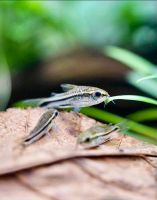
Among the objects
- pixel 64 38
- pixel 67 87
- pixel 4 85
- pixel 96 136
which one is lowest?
pixel 96 136

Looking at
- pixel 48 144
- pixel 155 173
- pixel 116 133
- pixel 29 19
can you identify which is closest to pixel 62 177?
pixel 48 144

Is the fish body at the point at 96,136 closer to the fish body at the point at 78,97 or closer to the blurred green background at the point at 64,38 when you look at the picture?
the fish body at the point at 78,97

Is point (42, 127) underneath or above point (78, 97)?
underneath

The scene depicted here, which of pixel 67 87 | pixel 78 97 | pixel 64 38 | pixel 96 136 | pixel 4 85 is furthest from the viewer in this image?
pixel 64 38

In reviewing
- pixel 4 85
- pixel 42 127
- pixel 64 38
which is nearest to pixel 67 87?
pixel 42 127

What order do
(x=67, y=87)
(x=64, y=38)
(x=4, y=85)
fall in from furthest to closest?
(x=64, y=38), (x=4, y=85), (x=67, y=87)

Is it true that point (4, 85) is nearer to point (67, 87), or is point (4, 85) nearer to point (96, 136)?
point (67, 87)

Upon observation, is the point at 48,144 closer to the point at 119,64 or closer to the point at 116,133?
the point at 116,133

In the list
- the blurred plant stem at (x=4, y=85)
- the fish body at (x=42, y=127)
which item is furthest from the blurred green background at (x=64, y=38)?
the fish body at (x=42, y=127)
